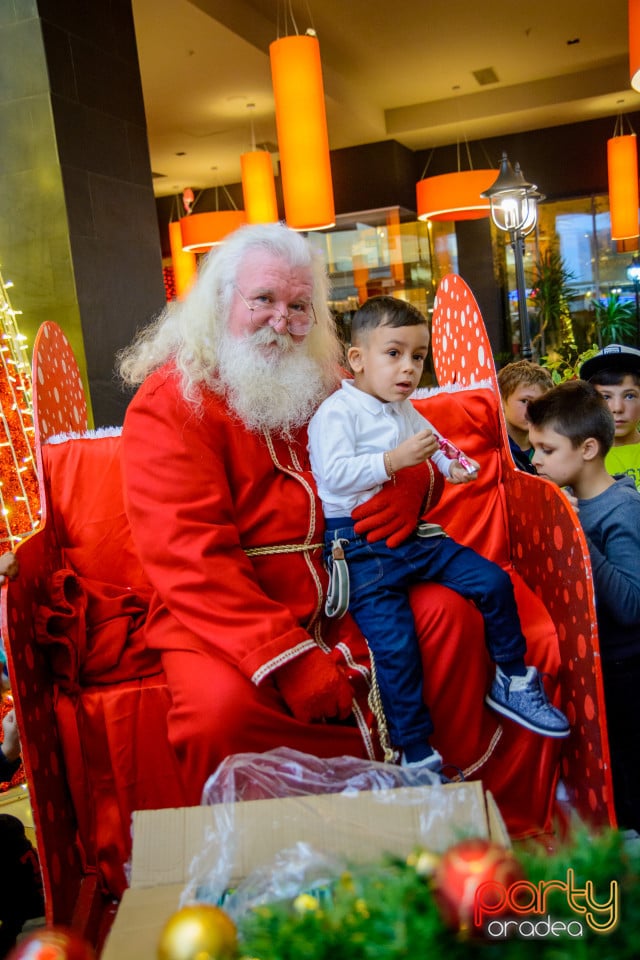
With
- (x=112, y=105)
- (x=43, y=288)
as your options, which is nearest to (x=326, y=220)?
(x=112, y=105)

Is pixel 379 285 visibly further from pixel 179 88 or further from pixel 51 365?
pixel 51 365

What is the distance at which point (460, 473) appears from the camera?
1.88 meters

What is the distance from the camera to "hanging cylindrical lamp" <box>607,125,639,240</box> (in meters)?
7.91

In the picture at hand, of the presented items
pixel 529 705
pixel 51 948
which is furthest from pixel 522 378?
pixel 51 948

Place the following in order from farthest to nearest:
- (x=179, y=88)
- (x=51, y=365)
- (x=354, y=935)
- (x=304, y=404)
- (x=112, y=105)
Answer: (x=179, y=88) → (x=112, y=105) → (x=51, y=365) → (x=304, y=404) → (x=354, y=935)

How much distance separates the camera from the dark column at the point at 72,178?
376cm

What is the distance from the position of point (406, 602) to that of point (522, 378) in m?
1.58

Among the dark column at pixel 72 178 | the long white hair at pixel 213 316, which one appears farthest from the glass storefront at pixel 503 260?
the long white hair at pixel 213 316

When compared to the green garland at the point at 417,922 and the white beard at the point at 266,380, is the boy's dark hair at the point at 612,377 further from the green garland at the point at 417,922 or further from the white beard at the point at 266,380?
the green garland at the point at 417,922

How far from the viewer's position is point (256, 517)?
1965 millimetres

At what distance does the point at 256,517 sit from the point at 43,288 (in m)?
2.53

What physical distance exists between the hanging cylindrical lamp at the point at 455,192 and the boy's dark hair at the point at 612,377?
512cm

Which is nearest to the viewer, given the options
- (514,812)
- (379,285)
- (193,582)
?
(193,582)

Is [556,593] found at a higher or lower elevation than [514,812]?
higher
